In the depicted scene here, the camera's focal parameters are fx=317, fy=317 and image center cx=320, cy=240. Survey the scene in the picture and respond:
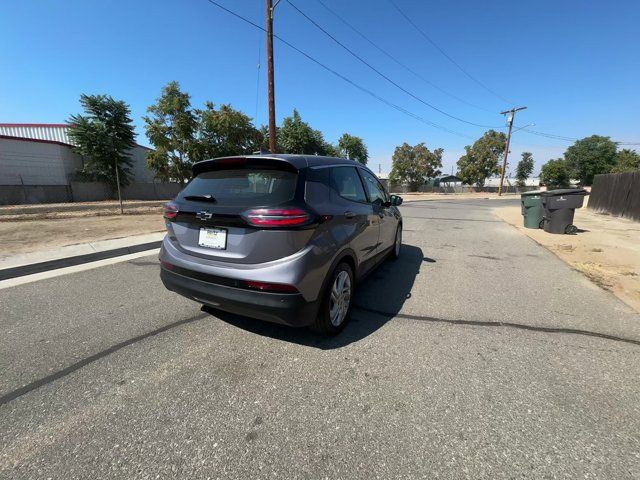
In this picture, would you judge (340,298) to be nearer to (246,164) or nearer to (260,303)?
(260,303)

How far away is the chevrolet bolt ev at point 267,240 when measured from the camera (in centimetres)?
252

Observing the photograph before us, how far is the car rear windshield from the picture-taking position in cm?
263

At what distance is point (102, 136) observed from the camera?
26.0m

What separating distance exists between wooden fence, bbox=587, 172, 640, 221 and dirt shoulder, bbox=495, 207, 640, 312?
327 cm

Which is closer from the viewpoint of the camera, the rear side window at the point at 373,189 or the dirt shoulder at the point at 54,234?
the rear side window at the point at 373,189

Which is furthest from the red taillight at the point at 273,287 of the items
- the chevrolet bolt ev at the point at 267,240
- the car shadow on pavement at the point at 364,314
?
the car shadow on pavement at the point at 364,314

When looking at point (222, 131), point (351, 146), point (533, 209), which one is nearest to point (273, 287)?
point (533, 209)

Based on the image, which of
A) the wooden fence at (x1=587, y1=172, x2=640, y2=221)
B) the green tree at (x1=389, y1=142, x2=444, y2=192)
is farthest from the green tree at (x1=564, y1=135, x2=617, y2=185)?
the wooden fence at (x1=587, y1=172, x2=640, y2=221)

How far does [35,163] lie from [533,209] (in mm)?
30946

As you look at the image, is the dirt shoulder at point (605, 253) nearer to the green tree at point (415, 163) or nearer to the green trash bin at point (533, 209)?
the green trash bin at point (533, 209)

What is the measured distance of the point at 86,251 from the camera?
628 centimetres

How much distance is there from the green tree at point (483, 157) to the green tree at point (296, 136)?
36.0m

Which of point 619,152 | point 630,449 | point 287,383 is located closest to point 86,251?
point 287,383

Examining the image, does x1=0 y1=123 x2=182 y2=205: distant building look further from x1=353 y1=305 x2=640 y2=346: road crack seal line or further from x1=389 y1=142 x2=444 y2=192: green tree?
x1=389 y1=142 x2=444 y2=192: green tree
